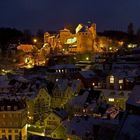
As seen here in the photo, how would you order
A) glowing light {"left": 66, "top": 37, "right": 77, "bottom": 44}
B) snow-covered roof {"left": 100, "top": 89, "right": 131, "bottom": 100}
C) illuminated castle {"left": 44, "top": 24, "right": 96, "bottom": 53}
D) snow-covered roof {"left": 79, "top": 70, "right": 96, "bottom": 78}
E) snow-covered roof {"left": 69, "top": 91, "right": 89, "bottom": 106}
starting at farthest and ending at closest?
glowing light {"left": 66, "top": 37, "right": 77, "bottom": 44} → illuminated castle {"left": 44, "top": 24, "right": 96, "bottom": 53} → snow-covered roof {"left": 79, "top": 70, "right": 96, "bottom": 78} → snow-covered roof {"left": 100, "top": 89, "right": 131, "bottom": 100} → snow-covered roof {"left": 69, "top": 91, "right": 89, "bottom": 106}

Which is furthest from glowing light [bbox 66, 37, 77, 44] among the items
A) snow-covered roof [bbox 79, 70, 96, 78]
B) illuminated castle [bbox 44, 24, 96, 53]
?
snow-covered roof [bbox 79, 70, 96, 78]

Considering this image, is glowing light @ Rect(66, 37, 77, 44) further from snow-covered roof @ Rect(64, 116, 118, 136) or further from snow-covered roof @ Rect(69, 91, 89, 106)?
snow-covered roof @ Rect(64, 116, 118, 136)

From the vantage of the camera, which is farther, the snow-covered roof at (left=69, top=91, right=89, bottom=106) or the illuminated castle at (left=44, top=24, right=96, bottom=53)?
the illuminated castle at (left=44, top=24, right=96, bottom=53)

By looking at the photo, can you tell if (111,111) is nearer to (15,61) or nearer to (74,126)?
(74,126)

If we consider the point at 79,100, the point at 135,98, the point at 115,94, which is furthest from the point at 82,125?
the point at 115,94

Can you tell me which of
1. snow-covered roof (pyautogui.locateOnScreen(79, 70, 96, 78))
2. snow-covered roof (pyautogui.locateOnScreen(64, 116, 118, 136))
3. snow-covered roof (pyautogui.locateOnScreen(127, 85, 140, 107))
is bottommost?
snow-covered roof (pyautogui.locateOnScreen(64, 116, 118, 136))

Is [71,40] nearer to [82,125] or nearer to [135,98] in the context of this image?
[82,125]

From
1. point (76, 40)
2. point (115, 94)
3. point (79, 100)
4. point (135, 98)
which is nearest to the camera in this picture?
point (135, 98)

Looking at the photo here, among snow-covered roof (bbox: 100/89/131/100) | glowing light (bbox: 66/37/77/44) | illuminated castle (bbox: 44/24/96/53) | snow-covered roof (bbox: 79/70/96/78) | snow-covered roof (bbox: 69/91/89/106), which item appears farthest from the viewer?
glowing light (bbox: 66/37/77/44)

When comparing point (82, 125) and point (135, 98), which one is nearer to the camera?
point (135, 98)

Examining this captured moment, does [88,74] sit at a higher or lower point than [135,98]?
higher

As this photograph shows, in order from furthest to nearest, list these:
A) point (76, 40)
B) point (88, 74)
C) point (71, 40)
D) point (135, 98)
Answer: point (71, 40), point (76, 40), point (88, 74), point (135, 98)

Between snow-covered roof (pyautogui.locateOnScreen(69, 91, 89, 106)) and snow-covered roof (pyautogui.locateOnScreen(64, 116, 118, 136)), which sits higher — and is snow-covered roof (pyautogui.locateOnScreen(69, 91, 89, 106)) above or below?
above

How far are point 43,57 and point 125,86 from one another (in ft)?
128
